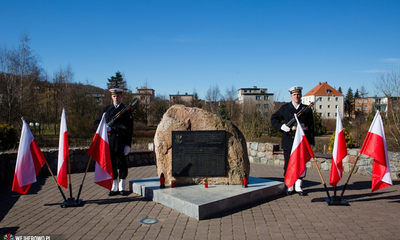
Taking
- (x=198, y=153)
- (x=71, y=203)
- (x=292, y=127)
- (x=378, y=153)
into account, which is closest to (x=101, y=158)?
(x=71, y=203)

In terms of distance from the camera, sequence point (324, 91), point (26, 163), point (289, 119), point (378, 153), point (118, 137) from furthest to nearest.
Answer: point (324, 91) → point (289, 119) → point (118, 137) → point (26, 163) → point (378, 153)

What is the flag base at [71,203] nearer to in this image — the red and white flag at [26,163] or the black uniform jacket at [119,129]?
the red and white flag at [26,163]

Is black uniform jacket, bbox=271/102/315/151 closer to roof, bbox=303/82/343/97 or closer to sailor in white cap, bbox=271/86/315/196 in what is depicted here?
sailor in white cap, bbox=271/86/315/196

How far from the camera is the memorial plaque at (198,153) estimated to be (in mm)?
5461

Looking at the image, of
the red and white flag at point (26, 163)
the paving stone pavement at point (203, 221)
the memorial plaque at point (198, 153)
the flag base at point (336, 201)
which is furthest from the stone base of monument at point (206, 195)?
the red and white flag at point (26, 163)

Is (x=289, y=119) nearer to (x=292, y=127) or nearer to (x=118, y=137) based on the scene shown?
(x=292, y=127)

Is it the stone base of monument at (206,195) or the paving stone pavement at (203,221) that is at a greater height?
the stone base of monument at (206,195)

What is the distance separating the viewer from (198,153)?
18.1ft

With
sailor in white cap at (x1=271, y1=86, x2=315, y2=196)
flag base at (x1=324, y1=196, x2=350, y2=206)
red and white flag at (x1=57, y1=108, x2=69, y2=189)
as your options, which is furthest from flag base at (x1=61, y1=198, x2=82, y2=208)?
flag base at (x1=324, y1=196, x2=350, y2=206)

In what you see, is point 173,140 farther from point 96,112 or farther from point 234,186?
point 96,112

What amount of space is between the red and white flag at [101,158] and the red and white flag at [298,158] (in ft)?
10.7

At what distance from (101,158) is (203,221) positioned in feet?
7.08

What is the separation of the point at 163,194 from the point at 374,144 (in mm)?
3844

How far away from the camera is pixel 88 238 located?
3529 mm
